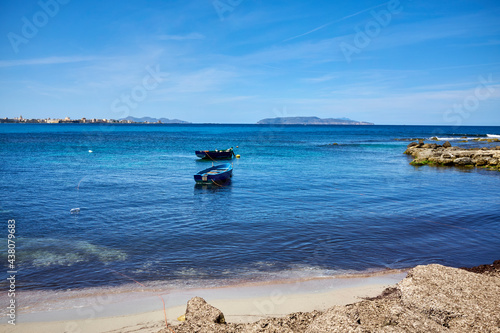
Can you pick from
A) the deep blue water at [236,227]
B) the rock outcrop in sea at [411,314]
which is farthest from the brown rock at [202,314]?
the deep blue water at [236,227]

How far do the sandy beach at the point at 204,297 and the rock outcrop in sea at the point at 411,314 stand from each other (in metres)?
1.69

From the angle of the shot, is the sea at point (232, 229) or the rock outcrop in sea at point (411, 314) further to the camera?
the sea at point (232, 229)

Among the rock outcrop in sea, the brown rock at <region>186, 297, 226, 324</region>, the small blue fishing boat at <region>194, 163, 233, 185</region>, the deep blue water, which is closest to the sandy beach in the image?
the deep blue water

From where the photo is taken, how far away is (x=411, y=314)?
584cm

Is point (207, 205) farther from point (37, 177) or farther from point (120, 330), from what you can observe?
point (37, 177)

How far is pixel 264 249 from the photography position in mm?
12852

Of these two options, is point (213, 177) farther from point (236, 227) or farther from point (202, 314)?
point (202, 314)

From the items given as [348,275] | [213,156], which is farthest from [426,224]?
[213,156]

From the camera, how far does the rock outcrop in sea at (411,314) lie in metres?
5.55

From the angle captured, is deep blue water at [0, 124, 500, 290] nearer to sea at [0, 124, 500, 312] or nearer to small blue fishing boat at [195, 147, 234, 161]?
sea at [0, 124, 500, 312]

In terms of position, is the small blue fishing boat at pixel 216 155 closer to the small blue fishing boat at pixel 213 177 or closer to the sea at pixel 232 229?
the small blue fishing boat at pixel 213 177

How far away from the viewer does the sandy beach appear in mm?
7816

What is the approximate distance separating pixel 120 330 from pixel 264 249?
6.32 m

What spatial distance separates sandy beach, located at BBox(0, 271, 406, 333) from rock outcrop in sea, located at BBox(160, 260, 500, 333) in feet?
5.53
